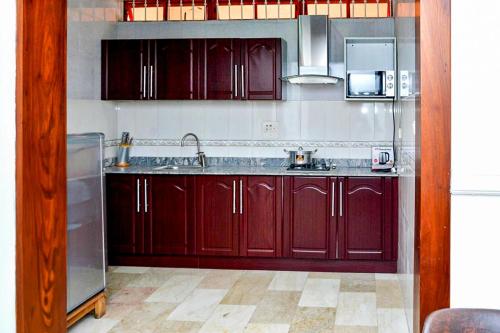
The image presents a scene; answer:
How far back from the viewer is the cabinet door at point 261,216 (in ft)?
18.8

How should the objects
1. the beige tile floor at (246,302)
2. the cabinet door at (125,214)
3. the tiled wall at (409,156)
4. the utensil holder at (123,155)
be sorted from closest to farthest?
the tiled wall at (409,156), the beige tile floor at (246,302), the cabinet door at (125,214), the utensil holder at (123,155)

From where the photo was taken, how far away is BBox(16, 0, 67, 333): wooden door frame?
260 cm

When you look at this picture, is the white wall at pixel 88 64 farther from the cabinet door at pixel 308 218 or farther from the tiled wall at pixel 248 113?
the cabinet door at pixel 308 218

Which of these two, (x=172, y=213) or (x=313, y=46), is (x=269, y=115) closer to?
(x=313, y=46)

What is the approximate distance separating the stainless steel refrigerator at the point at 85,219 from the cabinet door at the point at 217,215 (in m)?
1.53

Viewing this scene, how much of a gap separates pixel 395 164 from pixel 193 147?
1938 millimetres

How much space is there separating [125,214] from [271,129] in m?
1.61

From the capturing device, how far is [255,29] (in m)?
6.37

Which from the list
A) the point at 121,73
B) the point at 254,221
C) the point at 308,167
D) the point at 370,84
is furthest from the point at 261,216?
the point at 121,73

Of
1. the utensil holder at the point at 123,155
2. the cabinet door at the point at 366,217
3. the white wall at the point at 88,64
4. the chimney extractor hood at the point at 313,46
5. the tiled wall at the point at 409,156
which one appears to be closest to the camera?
the tiled wall at the point at 409,156

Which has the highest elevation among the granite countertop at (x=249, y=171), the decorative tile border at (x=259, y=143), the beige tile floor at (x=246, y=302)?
the decorative tile border at (x=259, y=143)

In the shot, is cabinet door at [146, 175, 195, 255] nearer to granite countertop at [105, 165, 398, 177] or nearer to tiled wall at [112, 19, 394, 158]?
granite countertop at [105, 165, 398, 177]
